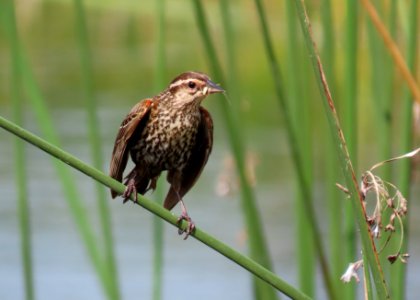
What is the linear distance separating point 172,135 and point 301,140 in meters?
0.41

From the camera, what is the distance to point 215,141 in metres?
8.08

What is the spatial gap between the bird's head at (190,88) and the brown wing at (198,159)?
6 cm

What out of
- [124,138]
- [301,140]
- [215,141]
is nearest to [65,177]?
[124,138]

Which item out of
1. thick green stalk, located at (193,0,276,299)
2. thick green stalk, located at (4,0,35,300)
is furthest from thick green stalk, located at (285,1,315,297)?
thick green stalk, located at (4,0,35,300)

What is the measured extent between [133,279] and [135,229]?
790 millimetres

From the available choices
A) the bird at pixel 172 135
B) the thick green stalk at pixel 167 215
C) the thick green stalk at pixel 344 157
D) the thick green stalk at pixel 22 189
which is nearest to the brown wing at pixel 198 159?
the bird at pixel 172 135

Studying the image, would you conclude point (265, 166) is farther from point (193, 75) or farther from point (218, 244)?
point (218, 244)

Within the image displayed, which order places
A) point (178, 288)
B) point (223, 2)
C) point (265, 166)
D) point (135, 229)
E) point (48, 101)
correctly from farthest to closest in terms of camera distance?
point (48, 101) → point (265, 166) → point (135, 229) → point (178, 288) → point (223, 2)

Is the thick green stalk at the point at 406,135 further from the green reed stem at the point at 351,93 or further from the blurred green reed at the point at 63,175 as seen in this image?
the blurred green reed at the point at 63,175

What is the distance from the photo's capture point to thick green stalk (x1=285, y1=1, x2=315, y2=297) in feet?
9.86

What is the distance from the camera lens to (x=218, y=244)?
77.2 inches

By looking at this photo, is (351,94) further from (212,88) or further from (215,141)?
(215,141)

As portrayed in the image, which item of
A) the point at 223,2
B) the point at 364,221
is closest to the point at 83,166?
the point at 364,221

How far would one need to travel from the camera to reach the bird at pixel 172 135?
110 inches
